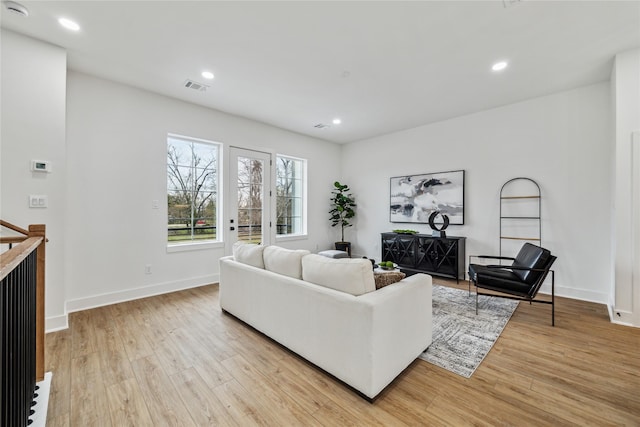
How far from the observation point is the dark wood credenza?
437 cm

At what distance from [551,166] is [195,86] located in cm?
500

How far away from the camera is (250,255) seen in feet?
8.91

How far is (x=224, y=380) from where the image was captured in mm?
1895

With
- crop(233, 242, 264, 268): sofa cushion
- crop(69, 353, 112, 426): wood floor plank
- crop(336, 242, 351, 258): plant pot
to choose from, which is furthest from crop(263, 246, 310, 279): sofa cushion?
crop(336, 242, 351, 258): plant pot

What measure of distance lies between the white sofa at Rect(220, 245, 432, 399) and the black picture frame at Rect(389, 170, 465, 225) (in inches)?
116

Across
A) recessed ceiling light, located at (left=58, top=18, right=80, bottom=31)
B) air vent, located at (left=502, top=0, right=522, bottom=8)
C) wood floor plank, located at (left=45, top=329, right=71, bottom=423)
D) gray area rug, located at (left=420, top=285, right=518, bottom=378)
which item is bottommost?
wood floor plank, located at (left=45, top=329, right=71, bottom=423)

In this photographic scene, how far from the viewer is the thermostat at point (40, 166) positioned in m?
2.57

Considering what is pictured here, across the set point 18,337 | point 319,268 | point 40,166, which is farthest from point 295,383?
point 40,166

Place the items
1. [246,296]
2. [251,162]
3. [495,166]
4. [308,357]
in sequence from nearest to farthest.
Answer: [308,357], [246,296], [495,166], [251,162]

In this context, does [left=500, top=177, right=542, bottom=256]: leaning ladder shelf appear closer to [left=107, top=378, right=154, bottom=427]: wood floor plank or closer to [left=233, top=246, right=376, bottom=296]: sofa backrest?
[left=233, top=246, right=376, bottom=296]: sofa backrest

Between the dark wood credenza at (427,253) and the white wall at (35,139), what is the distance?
164 inches

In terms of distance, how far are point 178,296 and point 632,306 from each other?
17.1 feet

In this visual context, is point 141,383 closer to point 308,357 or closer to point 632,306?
point 308,357

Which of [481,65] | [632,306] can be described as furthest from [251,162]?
[632,306]
